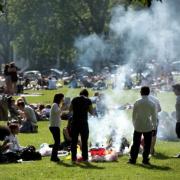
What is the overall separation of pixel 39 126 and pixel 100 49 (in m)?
26.4

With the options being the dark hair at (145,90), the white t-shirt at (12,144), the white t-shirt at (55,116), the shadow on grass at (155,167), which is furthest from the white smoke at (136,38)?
the shadow on grass at (155,167)

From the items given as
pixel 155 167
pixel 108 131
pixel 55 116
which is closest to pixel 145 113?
pixel 155 167

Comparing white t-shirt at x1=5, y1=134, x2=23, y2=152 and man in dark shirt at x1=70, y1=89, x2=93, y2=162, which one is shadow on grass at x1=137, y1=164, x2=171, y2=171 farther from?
white t-shirt at x1=5, y1=134, x2=23, y2=152

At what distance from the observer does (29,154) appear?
1759 centimetres

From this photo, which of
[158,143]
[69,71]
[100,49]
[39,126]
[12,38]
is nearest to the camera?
[158,143]

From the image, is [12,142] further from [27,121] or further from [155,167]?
[27,121]

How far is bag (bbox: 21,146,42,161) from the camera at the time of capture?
17.5 meters

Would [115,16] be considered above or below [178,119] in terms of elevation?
above

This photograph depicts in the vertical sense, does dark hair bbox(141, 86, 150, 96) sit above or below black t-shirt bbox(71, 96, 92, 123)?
above

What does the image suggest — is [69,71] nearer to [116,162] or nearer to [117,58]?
[117,58]

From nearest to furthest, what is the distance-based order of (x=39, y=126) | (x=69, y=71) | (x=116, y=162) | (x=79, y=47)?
(x=116, y=162), (x=39, y=126), (x=79, y=47), (x=69, y=71)

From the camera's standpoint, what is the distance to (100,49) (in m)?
52.6

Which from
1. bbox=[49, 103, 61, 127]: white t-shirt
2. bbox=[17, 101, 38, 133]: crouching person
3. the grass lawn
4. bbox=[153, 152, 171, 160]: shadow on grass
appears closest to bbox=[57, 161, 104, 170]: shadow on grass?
the grass lawn

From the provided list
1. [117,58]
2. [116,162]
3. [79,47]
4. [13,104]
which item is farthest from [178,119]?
[79,47]
